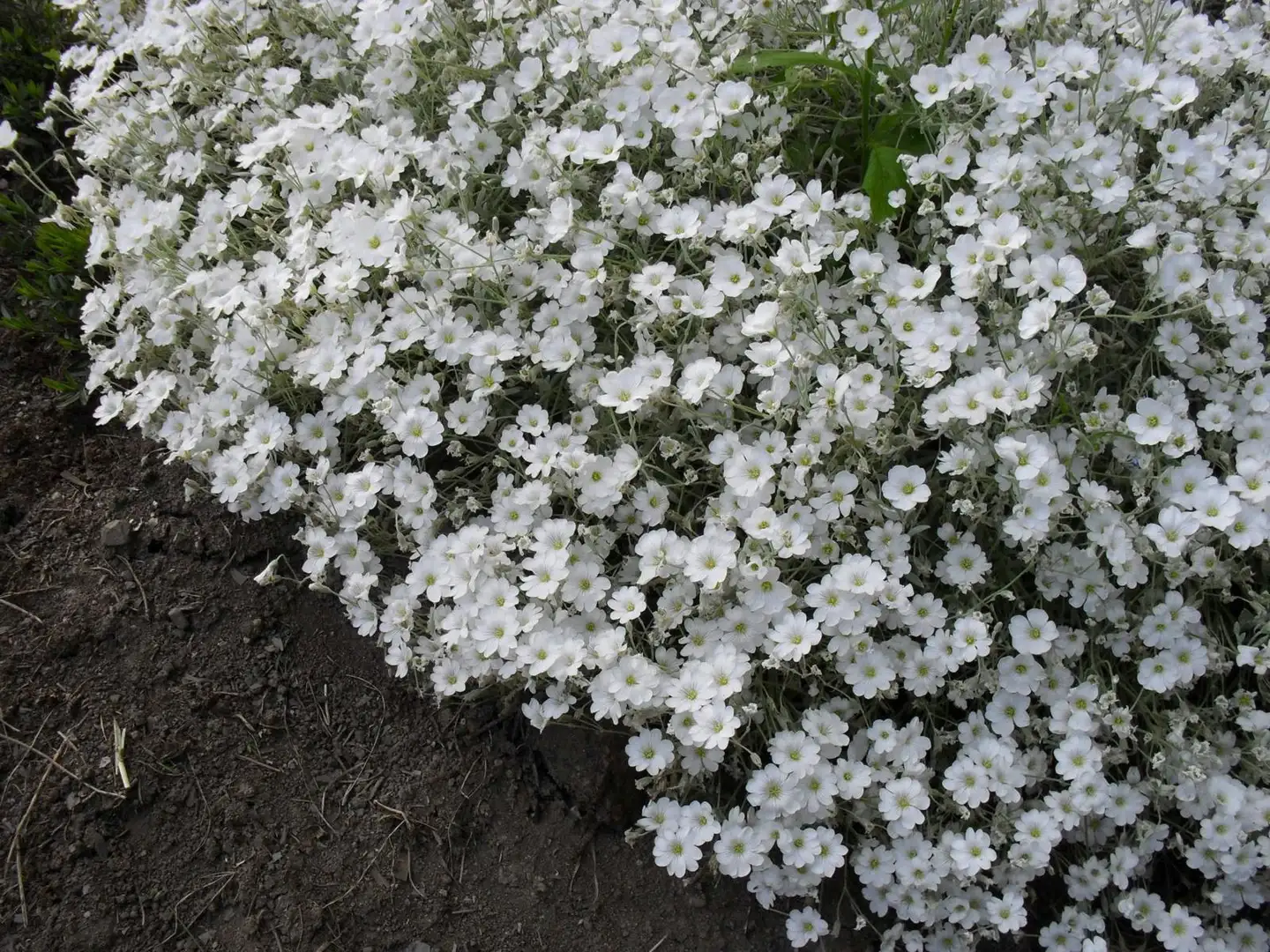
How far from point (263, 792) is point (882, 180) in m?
2.33

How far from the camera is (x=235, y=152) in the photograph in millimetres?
3564

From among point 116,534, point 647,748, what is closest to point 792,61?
point 647,748

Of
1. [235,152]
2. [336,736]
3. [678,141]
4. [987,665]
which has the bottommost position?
[987,665]

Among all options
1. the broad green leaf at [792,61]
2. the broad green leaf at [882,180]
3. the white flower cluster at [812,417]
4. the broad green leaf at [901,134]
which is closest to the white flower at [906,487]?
the white flower cluster at [812,417]

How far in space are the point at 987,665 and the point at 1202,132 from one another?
1619 millimetres

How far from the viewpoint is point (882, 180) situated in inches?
108

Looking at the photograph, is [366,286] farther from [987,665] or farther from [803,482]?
[987,665]

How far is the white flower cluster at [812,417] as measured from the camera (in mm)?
2467

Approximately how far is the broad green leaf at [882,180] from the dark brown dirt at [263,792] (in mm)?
1596

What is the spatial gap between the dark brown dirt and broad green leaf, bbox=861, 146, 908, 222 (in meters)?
1.60

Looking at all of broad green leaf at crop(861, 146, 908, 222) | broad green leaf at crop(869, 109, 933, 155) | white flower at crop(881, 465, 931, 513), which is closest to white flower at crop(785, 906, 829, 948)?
white flower at crop(881, 465, 931, 513)

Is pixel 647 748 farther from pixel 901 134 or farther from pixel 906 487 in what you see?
pixel 901 134

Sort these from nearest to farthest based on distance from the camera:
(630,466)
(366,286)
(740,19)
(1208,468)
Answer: (1208,468)
(630,466)
(366,286)
(740,19)

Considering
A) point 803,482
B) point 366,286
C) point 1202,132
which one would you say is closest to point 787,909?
point 803,482
